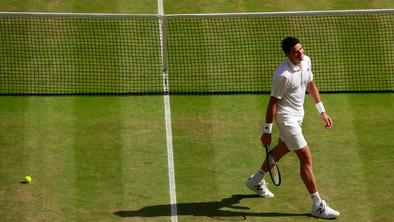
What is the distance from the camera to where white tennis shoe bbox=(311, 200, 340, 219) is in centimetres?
1462

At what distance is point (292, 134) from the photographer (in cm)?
1449

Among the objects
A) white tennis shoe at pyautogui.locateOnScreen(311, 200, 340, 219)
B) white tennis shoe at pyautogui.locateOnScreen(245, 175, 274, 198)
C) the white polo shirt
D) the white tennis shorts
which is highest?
the white polo shirt

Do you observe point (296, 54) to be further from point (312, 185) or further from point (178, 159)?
point (178, 159)

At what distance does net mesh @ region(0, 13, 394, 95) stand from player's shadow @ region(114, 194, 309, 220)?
13.5ft

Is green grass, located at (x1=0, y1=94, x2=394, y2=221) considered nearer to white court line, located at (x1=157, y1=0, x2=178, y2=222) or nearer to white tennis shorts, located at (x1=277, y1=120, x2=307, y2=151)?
white court line, located at (x1=157, y1=0, x2=178, y2=222)

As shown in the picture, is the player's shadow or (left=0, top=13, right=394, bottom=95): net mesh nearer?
the player's shadow

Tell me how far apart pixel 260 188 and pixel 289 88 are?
1723 millimetres

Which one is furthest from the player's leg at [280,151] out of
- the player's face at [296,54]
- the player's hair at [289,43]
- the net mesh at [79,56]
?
the net mesh at [79,56]

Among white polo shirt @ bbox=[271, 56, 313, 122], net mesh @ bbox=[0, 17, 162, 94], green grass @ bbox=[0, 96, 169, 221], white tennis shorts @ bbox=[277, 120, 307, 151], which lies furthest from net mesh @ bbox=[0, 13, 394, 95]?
white tennis shorts @ bbox=[277, 120, 307, 151]

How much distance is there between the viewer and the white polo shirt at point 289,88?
47.3 feet

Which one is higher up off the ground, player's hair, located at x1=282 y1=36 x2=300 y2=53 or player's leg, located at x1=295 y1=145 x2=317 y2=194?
player's hair, located at x1=282 y1=36 x2=300 y2=53

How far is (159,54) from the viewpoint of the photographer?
66.1 feet

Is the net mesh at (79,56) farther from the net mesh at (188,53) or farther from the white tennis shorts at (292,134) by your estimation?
the white tennis shorts at (292,134)

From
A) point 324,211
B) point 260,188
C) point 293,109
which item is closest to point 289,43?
point 293,109
